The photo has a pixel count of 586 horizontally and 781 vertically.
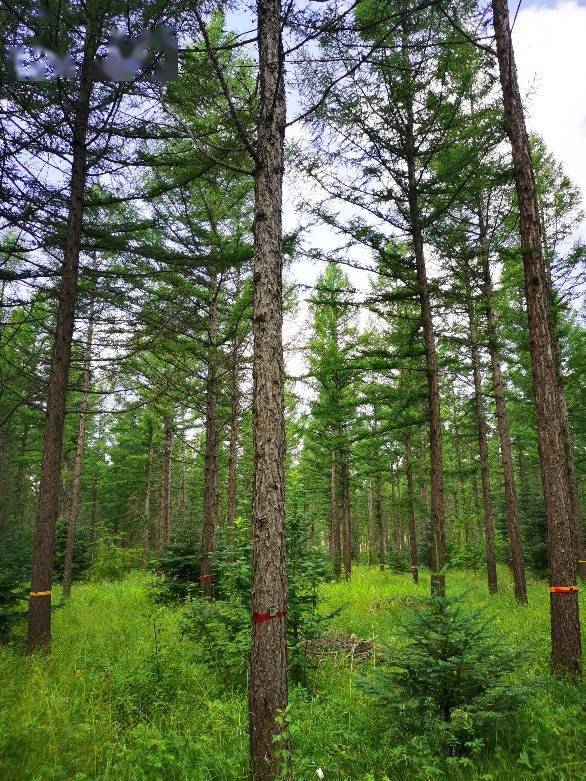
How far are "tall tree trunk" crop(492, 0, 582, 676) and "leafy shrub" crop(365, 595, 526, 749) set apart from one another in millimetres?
1656

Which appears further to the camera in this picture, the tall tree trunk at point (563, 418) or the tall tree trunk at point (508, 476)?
the tall tree trunk at point (563, 418)

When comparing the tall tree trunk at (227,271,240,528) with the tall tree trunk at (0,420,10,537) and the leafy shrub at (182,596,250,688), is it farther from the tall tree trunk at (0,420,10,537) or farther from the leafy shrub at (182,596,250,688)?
the tall tree trunk at (0,420,10,537)

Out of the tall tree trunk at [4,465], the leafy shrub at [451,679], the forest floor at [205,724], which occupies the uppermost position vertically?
the tall tree trunk at [4,465]

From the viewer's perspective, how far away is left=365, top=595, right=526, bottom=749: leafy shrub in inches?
156

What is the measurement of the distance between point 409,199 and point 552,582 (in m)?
7.89

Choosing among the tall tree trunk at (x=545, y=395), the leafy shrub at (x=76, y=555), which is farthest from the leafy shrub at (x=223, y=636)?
the leafy shrub at (x=76, y=555)

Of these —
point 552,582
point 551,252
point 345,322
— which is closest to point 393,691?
point 552,582

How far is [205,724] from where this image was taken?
4484 mm

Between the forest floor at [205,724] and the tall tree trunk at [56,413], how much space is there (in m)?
0.71

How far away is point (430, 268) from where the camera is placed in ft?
34.0

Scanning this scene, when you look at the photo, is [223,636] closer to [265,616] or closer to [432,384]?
[265,616]

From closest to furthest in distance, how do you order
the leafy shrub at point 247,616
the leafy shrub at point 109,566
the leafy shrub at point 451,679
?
the leafy shrub at point 451,679, the leafy shrub at point 247,616, the leafy shrub at point 109,566

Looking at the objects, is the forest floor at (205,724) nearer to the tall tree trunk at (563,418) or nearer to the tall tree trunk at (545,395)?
the tall tree trunk at (545,395)

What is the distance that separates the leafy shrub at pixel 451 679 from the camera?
3.96 m
